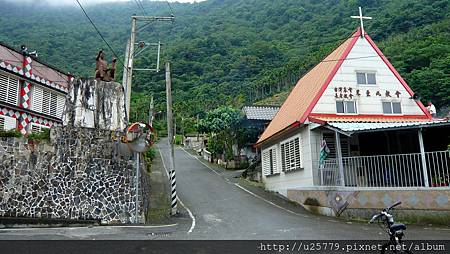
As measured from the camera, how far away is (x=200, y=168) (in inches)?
1249

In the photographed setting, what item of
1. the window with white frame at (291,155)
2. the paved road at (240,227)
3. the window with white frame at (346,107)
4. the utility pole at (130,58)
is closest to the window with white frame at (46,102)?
the utility pole at (130,58)

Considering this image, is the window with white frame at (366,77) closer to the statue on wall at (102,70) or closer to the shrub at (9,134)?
the statue on wall at (102,70)

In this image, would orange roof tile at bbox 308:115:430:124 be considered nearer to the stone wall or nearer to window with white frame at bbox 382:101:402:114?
window with white frame at bbox 382:101:402:114

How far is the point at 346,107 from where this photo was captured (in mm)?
17094

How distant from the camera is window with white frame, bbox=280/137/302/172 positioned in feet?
55.5

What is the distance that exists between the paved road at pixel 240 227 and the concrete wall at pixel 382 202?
0.66 m

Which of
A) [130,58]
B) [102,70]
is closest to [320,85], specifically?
[130,58]

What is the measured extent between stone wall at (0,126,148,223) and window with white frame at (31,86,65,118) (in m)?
9.38

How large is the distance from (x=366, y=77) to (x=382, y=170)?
17.2ft

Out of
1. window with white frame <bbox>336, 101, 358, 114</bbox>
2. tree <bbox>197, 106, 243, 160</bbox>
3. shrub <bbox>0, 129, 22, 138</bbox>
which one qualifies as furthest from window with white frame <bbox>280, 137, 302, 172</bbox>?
tree <bbox>197, 106, 243, 160</bbox>

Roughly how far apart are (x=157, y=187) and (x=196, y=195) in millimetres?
3437

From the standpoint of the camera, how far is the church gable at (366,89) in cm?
1705

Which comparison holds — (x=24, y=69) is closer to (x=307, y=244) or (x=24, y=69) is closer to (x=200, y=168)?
(x=200, y=168)

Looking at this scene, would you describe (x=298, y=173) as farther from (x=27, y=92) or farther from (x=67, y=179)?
(x=27, y=92)
